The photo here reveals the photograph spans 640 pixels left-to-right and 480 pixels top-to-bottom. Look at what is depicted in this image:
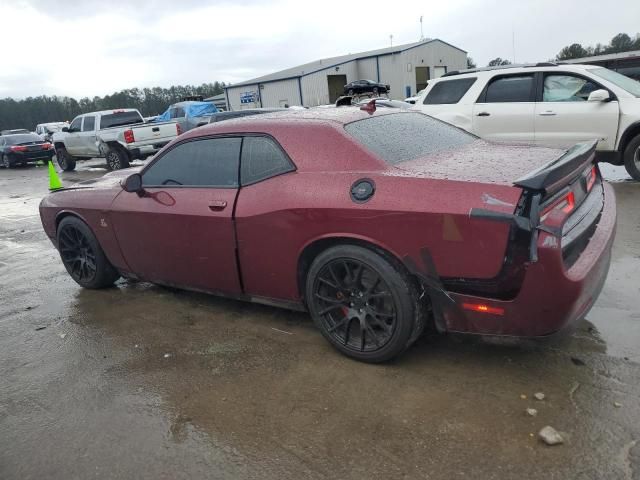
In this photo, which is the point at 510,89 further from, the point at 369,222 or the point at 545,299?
the point at 545,299

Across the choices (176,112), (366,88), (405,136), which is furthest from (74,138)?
(405,136)

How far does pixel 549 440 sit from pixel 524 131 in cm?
640

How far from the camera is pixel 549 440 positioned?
2.40m

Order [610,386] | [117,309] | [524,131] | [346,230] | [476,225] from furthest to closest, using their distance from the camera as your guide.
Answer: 1. [524,131]
2. [117,309]
3. [346,230]
4. [610,386]
5. [476,225]

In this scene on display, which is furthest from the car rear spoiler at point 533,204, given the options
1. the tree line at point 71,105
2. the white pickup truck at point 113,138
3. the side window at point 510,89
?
the tree line at point 71,105

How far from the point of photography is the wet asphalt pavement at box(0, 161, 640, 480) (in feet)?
7.92

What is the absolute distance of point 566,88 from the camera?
7578mm

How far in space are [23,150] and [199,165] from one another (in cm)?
2006

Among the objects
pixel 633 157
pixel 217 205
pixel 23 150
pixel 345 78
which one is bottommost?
pixel 633 157

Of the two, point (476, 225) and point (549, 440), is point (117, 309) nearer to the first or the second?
point (476, 225)

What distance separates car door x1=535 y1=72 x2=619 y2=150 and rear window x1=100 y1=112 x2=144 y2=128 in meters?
12.9

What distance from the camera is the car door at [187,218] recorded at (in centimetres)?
372

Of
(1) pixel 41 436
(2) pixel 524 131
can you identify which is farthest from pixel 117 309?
(2) pixel 524 131

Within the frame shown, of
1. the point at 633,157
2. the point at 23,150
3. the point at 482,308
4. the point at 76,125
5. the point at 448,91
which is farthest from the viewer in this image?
the point at 23,150
